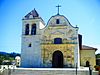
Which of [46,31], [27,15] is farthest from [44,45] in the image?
[27,15]

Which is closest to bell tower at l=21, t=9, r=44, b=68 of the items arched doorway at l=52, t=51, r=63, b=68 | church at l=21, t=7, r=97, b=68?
church at l=21, t=7, r=97, b=68

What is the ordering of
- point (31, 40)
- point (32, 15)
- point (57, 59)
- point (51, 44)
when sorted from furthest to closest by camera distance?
point (32, 15) < point (31, 40) < point (57, 59) < point (51, 44)

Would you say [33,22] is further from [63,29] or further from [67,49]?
[67,49]

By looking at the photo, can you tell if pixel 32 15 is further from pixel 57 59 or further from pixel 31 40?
pixel 57 59

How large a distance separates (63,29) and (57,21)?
1.59m

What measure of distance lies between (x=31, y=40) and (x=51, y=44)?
323 cm

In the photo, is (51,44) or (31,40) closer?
(51,44)

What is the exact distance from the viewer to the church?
89.3ft

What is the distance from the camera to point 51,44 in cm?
2783

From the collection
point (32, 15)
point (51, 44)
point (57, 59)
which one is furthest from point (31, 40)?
point (57, 59)

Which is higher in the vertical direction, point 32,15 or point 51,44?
point 32,15

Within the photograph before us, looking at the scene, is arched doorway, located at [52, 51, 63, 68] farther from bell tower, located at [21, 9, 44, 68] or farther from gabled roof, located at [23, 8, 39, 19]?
gabled roof, located at [23, 8, 39, 19]

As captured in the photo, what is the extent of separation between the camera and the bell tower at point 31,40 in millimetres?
27844

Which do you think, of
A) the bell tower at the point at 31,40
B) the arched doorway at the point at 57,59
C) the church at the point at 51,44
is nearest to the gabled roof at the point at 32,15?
the bell tower at the point at 31,40
